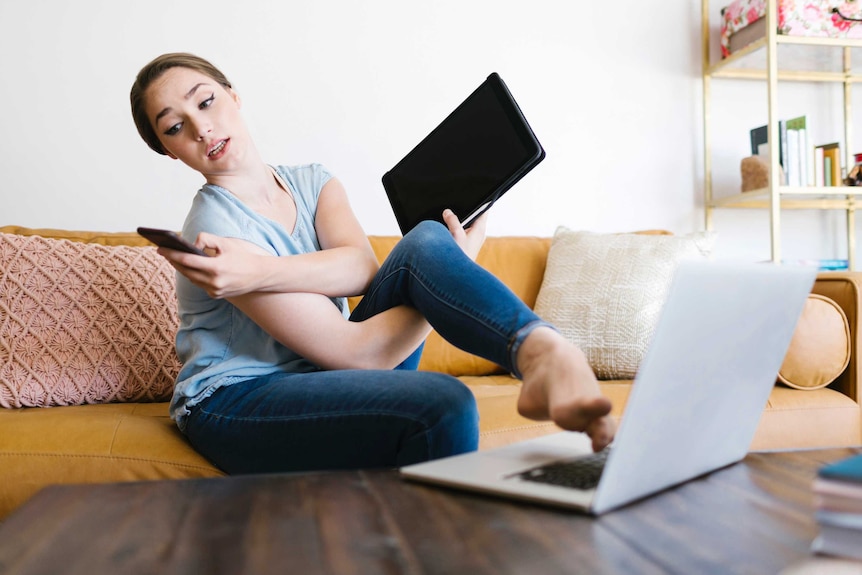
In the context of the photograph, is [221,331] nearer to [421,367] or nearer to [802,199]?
[421,367]

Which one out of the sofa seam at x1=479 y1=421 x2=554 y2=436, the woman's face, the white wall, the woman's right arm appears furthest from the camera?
the white wall

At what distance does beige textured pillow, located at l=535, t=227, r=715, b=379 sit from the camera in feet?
6.15

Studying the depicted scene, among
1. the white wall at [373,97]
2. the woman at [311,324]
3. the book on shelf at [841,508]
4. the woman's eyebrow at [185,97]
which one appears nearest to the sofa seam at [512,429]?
the woman at [311,324]

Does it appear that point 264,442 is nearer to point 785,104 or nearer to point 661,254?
point 661,254

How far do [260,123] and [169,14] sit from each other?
0.41 m

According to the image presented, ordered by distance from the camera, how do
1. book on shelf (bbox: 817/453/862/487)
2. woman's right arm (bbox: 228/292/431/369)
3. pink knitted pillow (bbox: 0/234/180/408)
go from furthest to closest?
1. pink knitted pillow (bbox: 0/234/180/408)
2. woman's right arm (bbox: 228/292/431/369)
3. book on shelf (bbox: 817/453/862/487)

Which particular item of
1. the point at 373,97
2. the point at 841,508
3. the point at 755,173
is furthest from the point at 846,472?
the point at 755,173

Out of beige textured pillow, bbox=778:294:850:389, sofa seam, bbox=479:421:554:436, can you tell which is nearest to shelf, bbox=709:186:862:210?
beige textured pillow, bbox=778:294:850:389

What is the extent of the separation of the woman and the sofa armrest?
92cm

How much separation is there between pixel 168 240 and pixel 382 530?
1.70 ft

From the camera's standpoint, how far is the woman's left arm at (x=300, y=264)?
3.39 ft

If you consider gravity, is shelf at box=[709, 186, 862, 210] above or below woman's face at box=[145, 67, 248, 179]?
below

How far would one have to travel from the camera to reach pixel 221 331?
125 cm

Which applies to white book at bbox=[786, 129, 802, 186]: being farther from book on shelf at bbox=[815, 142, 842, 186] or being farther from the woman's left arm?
the woman's left arm
